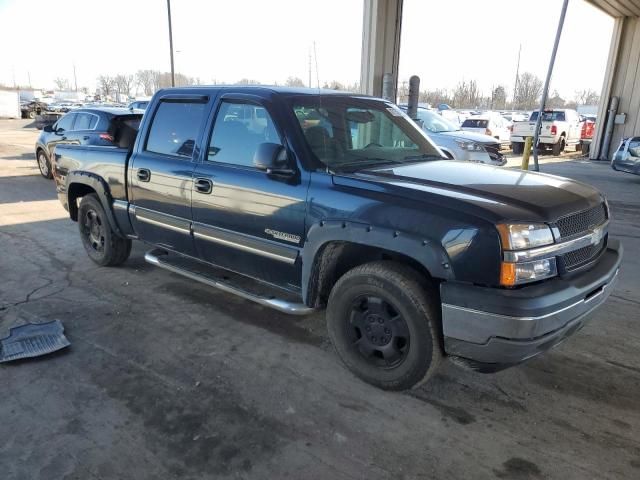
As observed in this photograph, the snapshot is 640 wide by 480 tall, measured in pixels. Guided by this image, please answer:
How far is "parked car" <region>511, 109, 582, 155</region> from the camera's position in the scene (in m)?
20.0

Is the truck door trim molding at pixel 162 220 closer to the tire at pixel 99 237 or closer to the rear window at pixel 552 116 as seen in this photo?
the tire at pixel 99 237

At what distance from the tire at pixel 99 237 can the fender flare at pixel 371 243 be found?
285 centimetres

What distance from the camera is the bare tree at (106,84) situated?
314ft

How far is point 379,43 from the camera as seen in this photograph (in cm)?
1106

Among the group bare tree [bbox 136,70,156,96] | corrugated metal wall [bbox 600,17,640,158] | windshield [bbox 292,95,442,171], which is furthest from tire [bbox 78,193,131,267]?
bare tree [bbox 136,70,156,96]

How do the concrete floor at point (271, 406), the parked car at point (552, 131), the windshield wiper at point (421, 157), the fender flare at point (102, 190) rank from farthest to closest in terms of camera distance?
the parked car at point (552, 131), the fender flare at point (102, 190), the windshield wiper at point (421, 157), the concrete floor at point (271, 406)

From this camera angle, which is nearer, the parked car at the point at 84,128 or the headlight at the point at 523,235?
the headlight at the point at 523,235

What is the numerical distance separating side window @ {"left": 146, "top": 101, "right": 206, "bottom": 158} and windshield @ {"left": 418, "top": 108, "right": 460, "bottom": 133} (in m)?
8.41

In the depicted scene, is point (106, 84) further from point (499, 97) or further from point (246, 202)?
point (246, 202)

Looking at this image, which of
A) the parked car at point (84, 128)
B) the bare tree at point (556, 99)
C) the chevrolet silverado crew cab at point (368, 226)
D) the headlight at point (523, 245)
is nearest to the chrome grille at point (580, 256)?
the chevrolet silverado crew cab at point (368, 226)

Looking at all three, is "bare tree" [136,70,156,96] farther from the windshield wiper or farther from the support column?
the windshield wiper

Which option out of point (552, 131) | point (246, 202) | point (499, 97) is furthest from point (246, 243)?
point (499, 97)

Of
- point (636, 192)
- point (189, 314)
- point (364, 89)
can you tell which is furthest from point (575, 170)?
point (189, 314)

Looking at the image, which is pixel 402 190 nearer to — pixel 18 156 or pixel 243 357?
pixel 243 357
